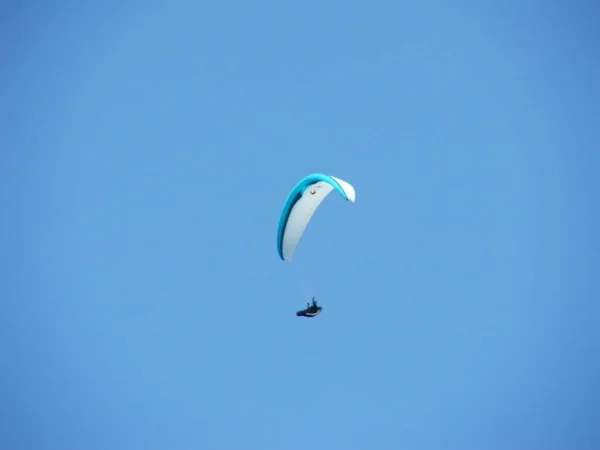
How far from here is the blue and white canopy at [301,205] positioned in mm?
16439

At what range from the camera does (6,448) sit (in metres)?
52.7

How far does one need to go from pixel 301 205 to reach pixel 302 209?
14.0 inches

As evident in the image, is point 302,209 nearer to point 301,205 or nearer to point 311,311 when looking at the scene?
point 301,205

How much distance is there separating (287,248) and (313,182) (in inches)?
156

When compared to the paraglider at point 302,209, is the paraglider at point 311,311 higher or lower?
lower

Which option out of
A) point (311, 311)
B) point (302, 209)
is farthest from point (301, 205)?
point (311, 311)

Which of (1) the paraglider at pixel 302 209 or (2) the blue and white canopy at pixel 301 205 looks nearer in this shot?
(2) the blue and white canopy at pixel 301 205

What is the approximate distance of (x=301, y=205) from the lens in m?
18.6

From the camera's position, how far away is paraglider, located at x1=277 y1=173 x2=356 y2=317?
17.0 m

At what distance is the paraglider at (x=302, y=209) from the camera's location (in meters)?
17.0

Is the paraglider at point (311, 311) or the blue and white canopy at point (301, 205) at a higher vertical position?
the blue and white canopy at point (301, 205)

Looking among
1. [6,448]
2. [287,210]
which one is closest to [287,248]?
[287,210]

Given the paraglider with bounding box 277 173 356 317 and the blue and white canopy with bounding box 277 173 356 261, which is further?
the paraglider with bounding box 277 173 356 317

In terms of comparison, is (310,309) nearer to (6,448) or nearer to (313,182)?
(313,182)
